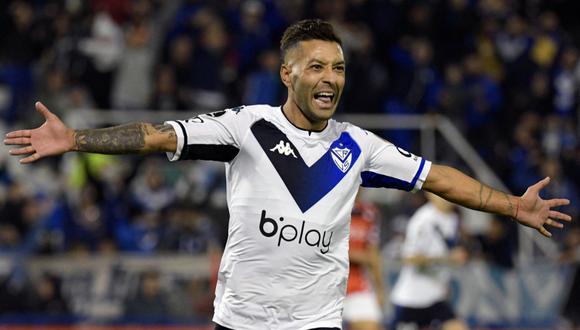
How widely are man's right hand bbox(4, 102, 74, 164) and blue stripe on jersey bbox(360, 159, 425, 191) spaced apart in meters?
1.42

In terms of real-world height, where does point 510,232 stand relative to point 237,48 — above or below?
below

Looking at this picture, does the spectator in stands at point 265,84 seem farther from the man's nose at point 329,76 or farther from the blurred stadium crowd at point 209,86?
the man's nose at point 329,76

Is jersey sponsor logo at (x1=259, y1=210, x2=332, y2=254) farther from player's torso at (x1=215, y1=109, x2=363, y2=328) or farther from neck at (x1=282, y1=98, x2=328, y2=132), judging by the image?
neck at (x1=282, y1=98, x2=328, y2=132)

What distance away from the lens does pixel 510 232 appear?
1556 centimetres

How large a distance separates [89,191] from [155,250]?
112 cm

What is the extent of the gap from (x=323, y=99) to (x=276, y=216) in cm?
58

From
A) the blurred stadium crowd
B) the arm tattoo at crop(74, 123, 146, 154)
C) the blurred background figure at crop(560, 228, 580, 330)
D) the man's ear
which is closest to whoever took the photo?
the arm tattoo at crop(74, 123, 146, 154)

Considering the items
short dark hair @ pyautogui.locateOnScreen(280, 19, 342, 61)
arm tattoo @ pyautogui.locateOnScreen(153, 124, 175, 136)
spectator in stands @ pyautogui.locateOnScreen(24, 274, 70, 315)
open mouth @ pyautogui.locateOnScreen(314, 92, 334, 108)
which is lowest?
spectator in stands @ pyautogui.locateOnScreen(24, 274, 70, 315)

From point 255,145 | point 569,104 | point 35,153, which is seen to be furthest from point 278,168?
point 569,104

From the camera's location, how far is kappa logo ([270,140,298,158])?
5.45m

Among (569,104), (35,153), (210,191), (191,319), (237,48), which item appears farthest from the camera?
(569,104)

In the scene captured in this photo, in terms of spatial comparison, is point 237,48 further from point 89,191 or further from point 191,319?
point 191,319

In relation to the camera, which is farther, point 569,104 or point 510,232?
point 569,104

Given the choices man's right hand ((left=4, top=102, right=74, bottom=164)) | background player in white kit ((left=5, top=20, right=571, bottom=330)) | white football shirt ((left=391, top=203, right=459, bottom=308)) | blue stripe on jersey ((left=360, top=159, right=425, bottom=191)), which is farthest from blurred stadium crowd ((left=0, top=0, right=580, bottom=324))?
man's right hand ((left=4, top=102, right=74, bottom=164))
